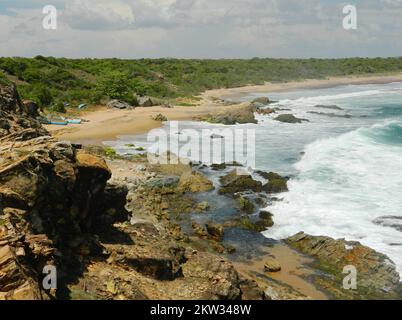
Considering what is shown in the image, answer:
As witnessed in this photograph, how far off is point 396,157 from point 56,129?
2401cm

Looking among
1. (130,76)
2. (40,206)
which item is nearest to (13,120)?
(40,206)

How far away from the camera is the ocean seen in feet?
54.5

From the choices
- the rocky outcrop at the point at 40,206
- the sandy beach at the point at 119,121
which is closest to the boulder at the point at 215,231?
the rocky outcrop at the point at 40,206

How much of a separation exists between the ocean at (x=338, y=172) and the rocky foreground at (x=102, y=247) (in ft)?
5.01

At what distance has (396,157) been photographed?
88.6ft

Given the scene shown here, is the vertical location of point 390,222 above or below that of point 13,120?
below

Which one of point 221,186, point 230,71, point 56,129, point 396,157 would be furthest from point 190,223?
point 230,71

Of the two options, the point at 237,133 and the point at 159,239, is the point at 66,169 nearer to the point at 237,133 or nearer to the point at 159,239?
the point at 159,239

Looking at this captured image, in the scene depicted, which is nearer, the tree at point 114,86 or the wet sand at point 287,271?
the wet sand at point 287,271

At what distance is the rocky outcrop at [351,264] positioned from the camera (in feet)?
41.4

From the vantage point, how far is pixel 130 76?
2608 inches

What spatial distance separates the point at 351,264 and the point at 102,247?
8297mm

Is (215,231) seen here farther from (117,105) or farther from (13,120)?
(117,105)

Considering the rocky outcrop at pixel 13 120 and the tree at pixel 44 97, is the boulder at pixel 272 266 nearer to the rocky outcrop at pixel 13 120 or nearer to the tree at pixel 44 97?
the rocky outcrop at pixel 13 120
